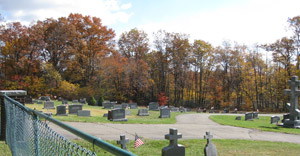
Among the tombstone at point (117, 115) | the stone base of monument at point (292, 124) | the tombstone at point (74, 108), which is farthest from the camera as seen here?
the tombstone at point (74, 108)

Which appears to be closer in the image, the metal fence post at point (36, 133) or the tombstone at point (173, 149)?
the metal fence post at point (36, 133)

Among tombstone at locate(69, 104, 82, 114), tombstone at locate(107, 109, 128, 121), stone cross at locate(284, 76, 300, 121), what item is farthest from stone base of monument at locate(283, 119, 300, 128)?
tombstone at locate(69, 104, 82, 114)

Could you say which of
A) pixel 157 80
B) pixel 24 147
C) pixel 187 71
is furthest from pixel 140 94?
pixel 24 147

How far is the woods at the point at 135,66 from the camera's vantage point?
42000mm

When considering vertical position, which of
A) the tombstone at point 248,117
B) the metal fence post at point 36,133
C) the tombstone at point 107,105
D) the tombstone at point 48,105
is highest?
the metal fence post at point 36,133

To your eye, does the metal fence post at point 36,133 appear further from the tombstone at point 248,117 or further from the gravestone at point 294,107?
the tombstone at point 248,117

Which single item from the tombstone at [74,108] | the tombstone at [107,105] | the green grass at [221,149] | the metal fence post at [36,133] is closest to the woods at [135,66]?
the tombstone at [107,105]

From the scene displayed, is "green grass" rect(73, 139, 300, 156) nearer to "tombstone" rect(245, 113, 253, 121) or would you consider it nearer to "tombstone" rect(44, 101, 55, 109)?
"tombstone" rect(245, 113, 253, 121)

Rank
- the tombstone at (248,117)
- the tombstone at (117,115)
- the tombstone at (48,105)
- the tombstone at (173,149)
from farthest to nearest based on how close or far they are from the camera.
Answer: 1. the tombstone at (48,105)
2. the tombstone at (248,117)
3. the tombstone at (117,115)
4. the tombstone at (173,149)

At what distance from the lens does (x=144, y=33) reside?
5344cm

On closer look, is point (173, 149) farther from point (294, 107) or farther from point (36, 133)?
point (294, 107)

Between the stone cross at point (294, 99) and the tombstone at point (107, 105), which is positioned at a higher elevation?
the stone cross at point (294, 99)

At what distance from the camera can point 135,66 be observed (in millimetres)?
46625

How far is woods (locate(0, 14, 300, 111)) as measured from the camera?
42000 mm
